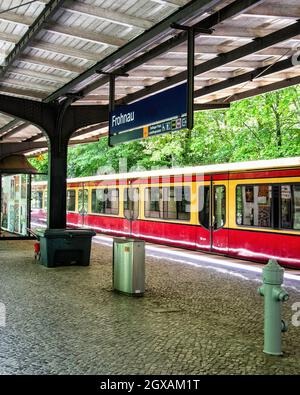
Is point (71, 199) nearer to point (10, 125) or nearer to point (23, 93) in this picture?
point (10, 125)

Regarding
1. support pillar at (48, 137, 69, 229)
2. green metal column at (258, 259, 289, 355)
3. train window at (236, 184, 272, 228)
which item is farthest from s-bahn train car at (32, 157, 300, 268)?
green metal column at (258, 259, 289, 355)

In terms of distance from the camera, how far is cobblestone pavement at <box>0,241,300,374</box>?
16.6 feet

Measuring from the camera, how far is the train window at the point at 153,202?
17.6 meters

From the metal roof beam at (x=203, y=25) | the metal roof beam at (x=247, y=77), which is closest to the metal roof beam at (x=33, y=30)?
the metal roof beam at (x=203, y=25)

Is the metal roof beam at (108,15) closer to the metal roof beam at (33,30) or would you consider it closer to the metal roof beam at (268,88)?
the metal roof beam at (33,30)

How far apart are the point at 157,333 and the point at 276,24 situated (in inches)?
185

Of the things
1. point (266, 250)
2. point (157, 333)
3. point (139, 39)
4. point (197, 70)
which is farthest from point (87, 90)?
point (157, 333)

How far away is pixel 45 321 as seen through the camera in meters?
6.78

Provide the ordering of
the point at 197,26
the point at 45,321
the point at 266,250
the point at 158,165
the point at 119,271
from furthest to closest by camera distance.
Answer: the point at 158,165 → the point at 266,250 → the point at 119,271 → the point at 197,26 → the point at 45,321

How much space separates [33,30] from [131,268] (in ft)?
12.9

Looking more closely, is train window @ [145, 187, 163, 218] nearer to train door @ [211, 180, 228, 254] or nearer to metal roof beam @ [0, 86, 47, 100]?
train door @ [211, 180, 228, 254]

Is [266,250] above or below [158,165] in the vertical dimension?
below

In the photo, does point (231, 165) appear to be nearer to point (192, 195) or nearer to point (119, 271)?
point (192, 195)

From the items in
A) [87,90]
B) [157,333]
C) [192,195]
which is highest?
[87,90]
